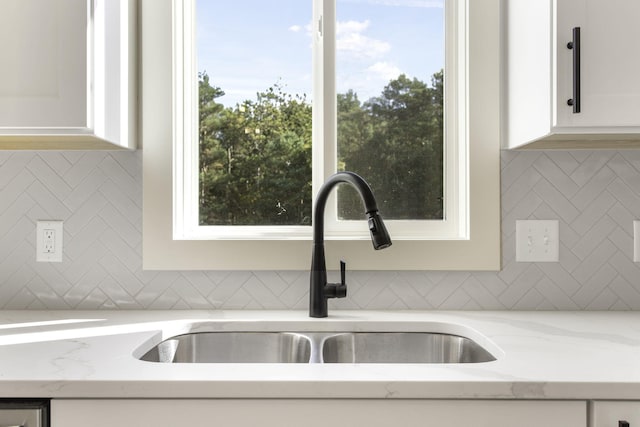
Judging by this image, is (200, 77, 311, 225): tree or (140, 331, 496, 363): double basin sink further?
(200, 77, 311, 225): tree

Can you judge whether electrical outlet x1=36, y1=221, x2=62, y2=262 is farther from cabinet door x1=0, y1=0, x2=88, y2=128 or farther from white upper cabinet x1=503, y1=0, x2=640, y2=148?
white upper cabinet x1=503, y1=0, x2=640, y2=148

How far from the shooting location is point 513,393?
958 mm

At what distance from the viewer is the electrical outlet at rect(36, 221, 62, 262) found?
1638 millimetres

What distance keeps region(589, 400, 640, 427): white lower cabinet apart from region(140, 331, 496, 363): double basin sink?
487 millimetres

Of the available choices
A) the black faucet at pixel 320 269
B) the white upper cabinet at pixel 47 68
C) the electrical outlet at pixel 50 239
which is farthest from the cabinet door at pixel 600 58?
the electrical outlet at pixel 50 239

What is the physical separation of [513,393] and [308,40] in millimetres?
1281

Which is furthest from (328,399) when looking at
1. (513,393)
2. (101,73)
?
(101,73)

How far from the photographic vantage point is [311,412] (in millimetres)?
980

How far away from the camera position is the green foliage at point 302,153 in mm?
1762

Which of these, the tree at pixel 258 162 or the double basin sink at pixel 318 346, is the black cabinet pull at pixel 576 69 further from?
the tree at pixel 258 162

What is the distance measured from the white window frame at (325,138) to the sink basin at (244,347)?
36 cm

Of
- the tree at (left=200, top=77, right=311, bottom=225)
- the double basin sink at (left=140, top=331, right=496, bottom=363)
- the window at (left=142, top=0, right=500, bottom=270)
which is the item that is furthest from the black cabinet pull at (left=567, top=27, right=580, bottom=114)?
the tree at (left=200, top=77, right=311, bottom=225)

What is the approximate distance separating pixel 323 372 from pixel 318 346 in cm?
43

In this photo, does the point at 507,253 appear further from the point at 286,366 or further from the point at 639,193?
the point at 286,366
